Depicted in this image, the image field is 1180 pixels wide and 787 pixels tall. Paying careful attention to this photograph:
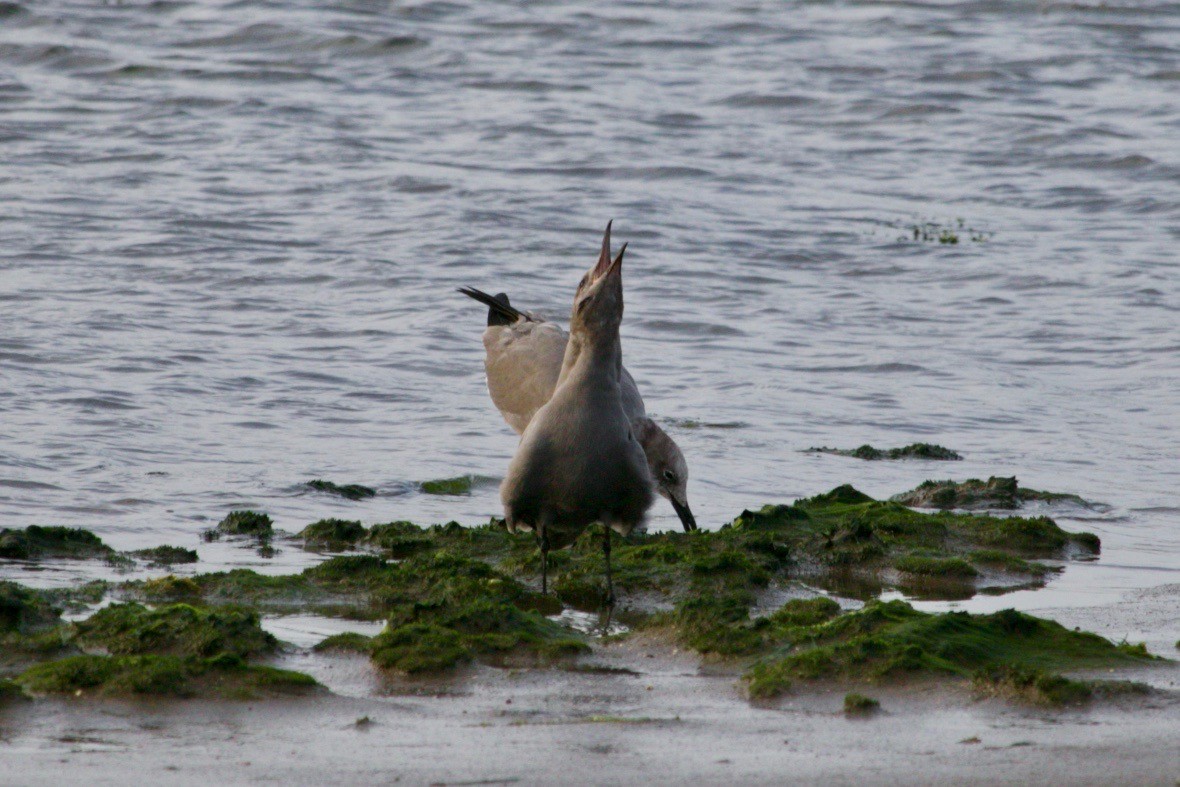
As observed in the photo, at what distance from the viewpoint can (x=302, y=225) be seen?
1511 cm

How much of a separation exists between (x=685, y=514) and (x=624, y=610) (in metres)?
1.39

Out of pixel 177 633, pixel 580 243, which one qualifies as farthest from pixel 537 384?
pixel 580 243

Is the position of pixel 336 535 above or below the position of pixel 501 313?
below

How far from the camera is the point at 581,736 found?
4387 millimetres

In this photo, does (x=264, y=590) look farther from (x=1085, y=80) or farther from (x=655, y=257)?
(x=1085, y=80)

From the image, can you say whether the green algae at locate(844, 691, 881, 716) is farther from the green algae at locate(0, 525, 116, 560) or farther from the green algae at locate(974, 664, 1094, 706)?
the green algae at locate(0, 525, 116, 560)

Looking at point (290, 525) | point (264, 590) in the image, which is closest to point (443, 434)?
point (290, 525)

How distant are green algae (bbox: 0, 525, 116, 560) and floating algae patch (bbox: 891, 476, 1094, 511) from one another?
3.88 m

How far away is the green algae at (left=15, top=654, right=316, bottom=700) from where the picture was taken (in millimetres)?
4625

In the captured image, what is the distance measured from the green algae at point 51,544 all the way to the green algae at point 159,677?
6.13 ft

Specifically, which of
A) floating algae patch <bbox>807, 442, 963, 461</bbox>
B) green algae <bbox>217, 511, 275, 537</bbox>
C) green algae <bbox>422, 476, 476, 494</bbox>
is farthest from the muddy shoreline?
floating algae patch <bbox>807, 442, 963, 461</bbox>

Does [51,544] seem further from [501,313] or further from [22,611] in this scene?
[501,313]

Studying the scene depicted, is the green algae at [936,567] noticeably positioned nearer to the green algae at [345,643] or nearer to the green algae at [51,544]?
the green algae at [345,643]

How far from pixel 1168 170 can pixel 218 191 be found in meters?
10.2
